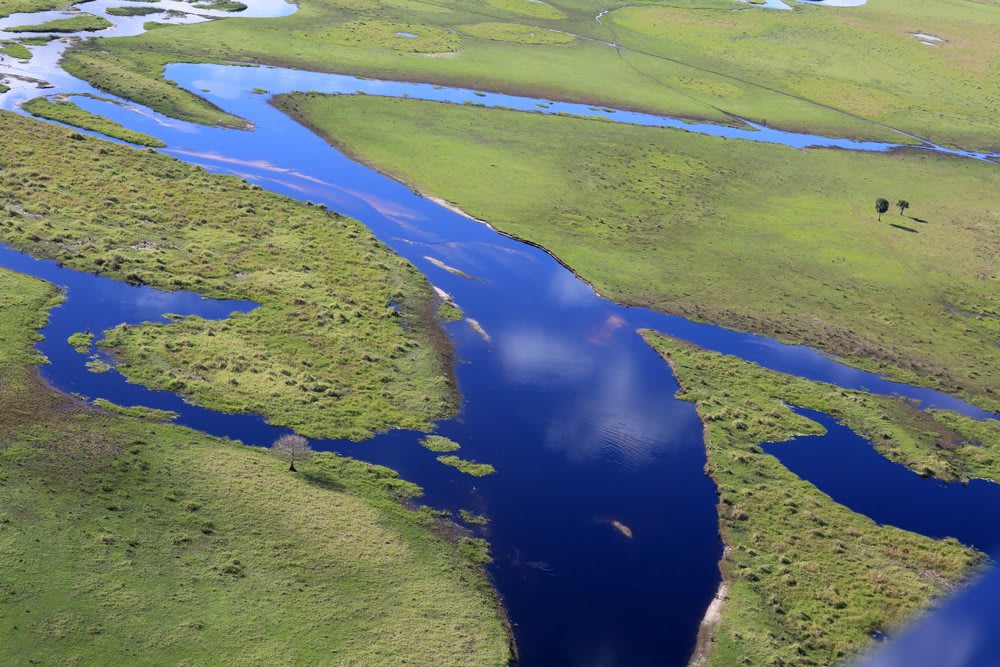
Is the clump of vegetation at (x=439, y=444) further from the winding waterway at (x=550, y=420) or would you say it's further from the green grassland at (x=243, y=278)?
the green grassland at (x=243, y=278)

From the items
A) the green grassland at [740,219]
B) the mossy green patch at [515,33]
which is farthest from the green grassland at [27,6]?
the mossy green patch at [515,33]

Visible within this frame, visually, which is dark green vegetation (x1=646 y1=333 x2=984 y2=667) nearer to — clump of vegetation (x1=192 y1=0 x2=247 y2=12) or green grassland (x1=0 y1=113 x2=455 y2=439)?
green grassland (x1=0 y1=113 x2=455 y2=439)

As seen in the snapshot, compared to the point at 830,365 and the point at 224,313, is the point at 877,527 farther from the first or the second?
the point at 224,313

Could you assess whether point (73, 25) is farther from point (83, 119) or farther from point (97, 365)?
point (97, 365)

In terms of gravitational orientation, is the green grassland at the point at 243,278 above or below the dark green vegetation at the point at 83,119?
below

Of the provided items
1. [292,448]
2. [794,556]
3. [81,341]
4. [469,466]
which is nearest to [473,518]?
[469,466]

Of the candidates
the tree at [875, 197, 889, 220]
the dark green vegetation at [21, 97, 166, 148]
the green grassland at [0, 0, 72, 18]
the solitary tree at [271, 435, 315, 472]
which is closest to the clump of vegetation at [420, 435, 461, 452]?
the solitary tree at [271, 435, 315, 472]

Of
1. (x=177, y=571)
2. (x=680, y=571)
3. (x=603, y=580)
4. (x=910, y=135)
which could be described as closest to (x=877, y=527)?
(x=680, y=571)
